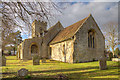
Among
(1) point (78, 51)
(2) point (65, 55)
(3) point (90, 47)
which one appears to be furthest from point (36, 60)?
(3) point (90, 47)

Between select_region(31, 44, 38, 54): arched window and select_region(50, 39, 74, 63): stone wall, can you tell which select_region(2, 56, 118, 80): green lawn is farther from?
select_region(31, 44, 38, 54): arched window

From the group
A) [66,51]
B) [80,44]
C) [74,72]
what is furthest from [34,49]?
[74,72]

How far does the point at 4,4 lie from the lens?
6492 millimetres

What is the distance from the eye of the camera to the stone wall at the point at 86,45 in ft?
43.2

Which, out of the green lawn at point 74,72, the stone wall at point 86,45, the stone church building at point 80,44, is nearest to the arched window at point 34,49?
the stone church building at point 80,44

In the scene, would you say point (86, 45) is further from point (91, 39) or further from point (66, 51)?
point (66, 51)

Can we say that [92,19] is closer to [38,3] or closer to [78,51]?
[78,51]

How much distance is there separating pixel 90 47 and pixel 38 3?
37.7 feet

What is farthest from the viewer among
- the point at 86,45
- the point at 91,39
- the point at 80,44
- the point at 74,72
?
the point at 91,39

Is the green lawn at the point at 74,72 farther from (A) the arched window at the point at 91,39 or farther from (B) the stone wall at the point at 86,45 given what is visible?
(A) the arched window at the point at 91,39

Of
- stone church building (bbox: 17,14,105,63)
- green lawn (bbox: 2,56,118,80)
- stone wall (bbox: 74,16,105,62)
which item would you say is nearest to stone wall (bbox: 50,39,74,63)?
stone church building (bbox: 17,14,105,63)

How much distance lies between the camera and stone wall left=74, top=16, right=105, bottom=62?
518 inches

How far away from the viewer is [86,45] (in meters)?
14.4

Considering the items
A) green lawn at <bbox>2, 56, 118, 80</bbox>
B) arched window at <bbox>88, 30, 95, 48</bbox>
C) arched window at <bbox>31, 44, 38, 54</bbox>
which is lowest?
green lawn at <bbox>2, 56, 118, 80</bbox>
